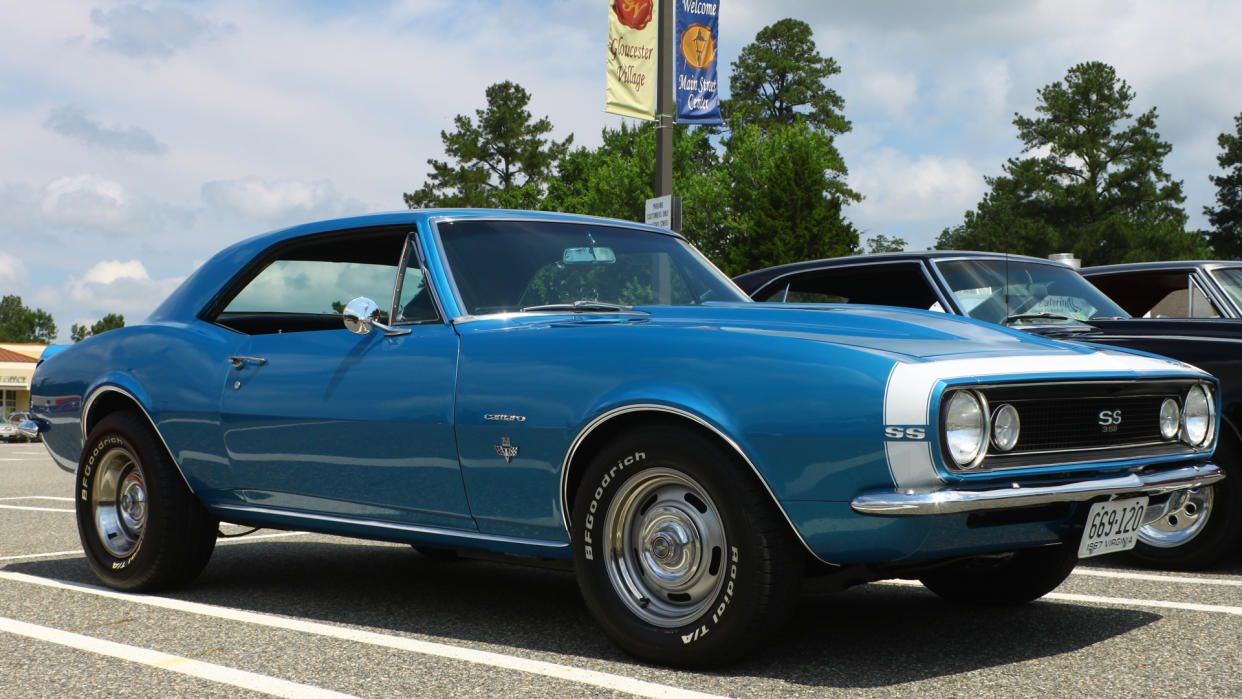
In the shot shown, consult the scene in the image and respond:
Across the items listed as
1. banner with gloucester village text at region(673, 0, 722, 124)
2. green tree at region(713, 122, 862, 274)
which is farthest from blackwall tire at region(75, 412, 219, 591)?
green tree at region(713, 122, 862, 274)

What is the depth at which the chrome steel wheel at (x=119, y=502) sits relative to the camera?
541 cm

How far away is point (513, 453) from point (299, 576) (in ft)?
7.72

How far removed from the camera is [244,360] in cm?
505

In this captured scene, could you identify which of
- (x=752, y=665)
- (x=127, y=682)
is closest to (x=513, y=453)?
(x=752, y=665)

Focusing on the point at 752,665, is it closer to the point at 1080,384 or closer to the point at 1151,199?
the point at 1080,384

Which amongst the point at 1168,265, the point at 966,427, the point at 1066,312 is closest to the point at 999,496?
the point at 966,427

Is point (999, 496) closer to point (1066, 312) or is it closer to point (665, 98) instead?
point (1066, 312)

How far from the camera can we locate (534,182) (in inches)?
2630

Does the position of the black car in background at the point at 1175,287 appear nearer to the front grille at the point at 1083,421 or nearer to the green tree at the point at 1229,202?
the front grille at the point at 1083,421

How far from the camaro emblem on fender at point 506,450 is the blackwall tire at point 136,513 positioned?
1.92 m

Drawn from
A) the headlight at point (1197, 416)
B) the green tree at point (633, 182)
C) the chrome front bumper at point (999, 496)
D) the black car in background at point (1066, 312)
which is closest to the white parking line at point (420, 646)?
the chrome front bumper at point (999, 496)

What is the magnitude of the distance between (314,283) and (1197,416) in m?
3.54

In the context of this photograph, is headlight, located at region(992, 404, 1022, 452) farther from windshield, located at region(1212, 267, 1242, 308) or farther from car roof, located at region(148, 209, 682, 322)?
windshield, located at region(1212, 267, 1242, 308)

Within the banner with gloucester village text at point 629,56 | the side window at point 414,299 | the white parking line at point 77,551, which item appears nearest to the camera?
the side window at point 414,299
